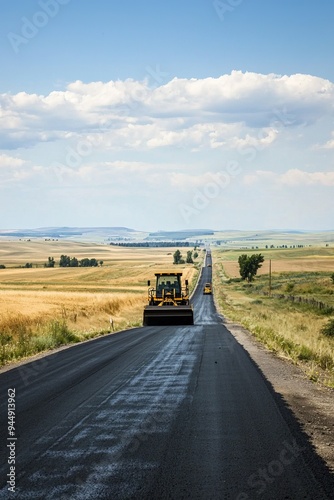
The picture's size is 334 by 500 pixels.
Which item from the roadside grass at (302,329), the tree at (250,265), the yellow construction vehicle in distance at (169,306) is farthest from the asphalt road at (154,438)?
the tree at (250,265)

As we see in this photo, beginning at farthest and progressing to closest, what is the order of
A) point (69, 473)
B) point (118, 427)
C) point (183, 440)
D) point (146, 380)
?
point (146, 380) → point (118, 427) → point (183, 440) → point (69, 473)

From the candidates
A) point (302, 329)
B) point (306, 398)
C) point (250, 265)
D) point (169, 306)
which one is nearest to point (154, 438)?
point (306, 398)

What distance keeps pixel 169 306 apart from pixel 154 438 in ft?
85.6

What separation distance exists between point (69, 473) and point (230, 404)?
4.23 meters

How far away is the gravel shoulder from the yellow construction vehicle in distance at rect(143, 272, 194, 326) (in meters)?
15.7

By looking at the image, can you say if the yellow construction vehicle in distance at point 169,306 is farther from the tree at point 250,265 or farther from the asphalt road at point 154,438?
the tree at point 250,265

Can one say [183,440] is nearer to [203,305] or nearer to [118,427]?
[118,427]

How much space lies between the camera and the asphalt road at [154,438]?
236 inches

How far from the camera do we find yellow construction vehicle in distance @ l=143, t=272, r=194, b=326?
33.6 m

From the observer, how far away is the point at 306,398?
10.9 meters

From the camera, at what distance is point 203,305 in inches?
2438

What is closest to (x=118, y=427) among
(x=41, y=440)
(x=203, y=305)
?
(x=41, y=440)

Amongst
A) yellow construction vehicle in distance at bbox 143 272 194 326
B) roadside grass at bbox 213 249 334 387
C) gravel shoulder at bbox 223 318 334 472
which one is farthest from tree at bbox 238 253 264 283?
gravel shoulder at bbox 223 318 334 472

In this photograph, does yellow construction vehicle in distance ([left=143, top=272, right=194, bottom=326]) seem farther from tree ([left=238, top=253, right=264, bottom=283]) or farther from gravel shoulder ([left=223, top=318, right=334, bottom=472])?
tree ([left=238, top=253, right=264, bottom=283])
